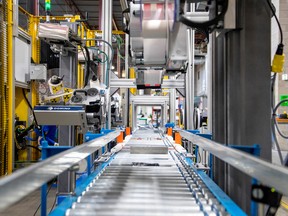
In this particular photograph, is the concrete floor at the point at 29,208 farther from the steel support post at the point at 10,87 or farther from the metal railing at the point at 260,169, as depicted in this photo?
the metal railing at the point at 260,169

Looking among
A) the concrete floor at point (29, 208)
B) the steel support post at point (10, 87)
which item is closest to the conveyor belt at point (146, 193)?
the concrete floor at point (29, 208)

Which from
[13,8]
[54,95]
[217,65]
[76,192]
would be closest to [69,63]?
[54,95]

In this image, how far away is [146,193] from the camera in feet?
4.92

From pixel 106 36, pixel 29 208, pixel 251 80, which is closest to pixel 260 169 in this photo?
pixel 251 80

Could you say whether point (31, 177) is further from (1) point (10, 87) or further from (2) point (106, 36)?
(1) point (10, 87)

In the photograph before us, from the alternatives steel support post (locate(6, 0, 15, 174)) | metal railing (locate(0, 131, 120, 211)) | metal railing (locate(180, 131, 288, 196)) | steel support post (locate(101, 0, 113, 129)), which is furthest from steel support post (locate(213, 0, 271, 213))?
steel support post (locate(6, 0, 15, 174))

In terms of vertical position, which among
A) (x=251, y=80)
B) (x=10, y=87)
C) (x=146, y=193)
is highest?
(x=10, y=87)

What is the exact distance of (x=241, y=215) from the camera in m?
1.15

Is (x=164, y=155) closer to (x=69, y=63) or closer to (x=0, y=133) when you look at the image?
(x=69, y=63)

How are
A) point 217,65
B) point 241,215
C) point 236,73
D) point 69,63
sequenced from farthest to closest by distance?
point 69,63 < point 217,65 < point 236,73 < point 241,215

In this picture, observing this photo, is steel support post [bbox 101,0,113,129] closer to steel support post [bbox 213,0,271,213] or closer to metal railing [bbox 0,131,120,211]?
steel support post [bbox 213,0,271,213]

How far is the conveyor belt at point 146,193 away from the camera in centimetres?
124

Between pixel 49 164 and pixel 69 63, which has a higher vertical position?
pixel 69 63

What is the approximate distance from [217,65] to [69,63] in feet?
9.00
